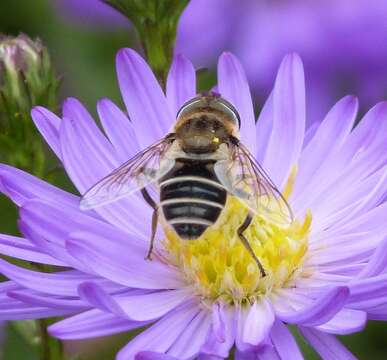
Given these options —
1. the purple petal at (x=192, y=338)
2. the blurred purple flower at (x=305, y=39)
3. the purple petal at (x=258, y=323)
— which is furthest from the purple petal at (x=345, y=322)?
the blurred purple flower at (x=305, y=39)

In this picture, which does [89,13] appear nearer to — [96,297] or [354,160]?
[354,160]

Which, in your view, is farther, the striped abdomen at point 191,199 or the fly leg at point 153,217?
the fly leg at point 153,217

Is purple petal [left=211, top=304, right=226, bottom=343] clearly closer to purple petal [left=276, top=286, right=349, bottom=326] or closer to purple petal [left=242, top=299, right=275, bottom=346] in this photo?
purple petal [left=242, top=299, right=275, bottom=346]

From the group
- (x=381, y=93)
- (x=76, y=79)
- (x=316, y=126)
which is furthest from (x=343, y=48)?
(x=316, y=126)

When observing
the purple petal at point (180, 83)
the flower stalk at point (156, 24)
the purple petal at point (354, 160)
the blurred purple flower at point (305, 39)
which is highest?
the blurred purple flower at point (305, 39)

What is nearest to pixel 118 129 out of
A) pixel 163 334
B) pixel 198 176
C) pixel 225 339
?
pixel 198 176

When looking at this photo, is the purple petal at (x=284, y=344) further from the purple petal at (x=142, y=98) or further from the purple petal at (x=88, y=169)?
the purple petal at (x=142, y=98)

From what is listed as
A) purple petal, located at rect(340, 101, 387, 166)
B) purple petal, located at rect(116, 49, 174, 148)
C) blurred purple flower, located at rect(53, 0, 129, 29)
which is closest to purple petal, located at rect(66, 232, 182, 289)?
purple petal, located at rect(116, 49, 174, 148)
